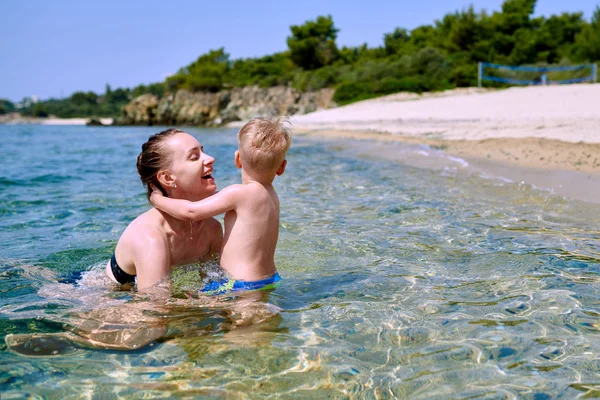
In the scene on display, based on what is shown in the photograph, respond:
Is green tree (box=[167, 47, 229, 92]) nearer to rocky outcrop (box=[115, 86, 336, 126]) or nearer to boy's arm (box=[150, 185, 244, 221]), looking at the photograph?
rocky outcrop (box=[115, 86, 336, 126])

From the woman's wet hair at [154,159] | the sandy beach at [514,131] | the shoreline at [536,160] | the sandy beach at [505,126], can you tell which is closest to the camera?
the woman's wet hair at [154,159]

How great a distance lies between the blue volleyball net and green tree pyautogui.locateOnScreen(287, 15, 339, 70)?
22539mm

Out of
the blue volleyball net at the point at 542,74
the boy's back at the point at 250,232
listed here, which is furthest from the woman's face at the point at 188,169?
the blue volleyball net at the point at 542,74

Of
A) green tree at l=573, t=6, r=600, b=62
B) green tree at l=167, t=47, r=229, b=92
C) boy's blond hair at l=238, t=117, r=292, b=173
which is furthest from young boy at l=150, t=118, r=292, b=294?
green tree at l=167, t=47, r=229, b=92

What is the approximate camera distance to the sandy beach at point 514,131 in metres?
7.80

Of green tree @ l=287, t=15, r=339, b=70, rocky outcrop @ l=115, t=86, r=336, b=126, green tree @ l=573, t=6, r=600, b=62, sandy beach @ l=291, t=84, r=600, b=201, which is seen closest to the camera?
sandy beach @ l=291, t=84, r=600, b=201

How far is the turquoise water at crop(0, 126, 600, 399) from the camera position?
80.7 inches

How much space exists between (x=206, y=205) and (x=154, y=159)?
43cm

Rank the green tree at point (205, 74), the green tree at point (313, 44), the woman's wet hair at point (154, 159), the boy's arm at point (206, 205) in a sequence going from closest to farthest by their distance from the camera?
the boy's arm at point (206, 205) → the woman's wet hair at point (154, 159) → the green tree at point (313, 44) → the green tree at point (205, 74)

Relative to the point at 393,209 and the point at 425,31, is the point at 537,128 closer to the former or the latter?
the point at 393,209

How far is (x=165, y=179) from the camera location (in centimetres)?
296

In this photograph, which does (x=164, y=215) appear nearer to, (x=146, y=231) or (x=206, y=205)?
(x=146, y=231)

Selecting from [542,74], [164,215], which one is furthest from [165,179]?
[542,74]

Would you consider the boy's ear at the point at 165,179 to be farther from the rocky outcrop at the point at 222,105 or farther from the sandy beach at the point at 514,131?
the rocky outcrop at the point at 222,105
